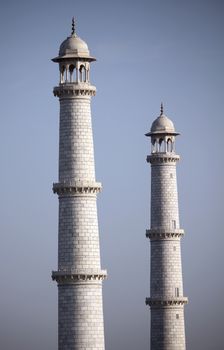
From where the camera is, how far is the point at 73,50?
7825 cm

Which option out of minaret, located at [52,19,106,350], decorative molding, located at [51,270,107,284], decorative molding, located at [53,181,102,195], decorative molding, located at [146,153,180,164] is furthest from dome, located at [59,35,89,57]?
decorative molding, located at [146,153,180,164]

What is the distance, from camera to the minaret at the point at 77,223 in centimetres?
7612

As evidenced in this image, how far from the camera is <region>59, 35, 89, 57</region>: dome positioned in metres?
78.2

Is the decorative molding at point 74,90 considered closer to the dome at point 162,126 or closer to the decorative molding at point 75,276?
the decorative molding at point 75,276

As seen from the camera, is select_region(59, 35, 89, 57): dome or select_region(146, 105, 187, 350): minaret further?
select_region(146, 105, 187, 350): minaret

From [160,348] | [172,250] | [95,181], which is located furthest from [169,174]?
[95,181]


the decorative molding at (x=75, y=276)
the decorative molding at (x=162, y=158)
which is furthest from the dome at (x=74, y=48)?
the decorative molding at (x=162, y=158)

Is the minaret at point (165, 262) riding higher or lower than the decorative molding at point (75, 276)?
higher

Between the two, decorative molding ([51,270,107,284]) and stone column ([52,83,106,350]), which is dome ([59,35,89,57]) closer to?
stone column ([52,83,106,350])

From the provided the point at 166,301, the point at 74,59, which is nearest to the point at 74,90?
the point at 74,59

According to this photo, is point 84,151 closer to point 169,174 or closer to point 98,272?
point 98,272

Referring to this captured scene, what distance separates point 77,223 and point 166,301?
20.5 meters

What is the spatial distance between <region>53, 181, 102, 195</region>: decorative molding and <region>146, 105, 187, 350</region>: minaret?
777 inches

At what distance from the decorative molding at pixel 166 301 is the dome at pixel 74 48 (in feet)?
77.1
